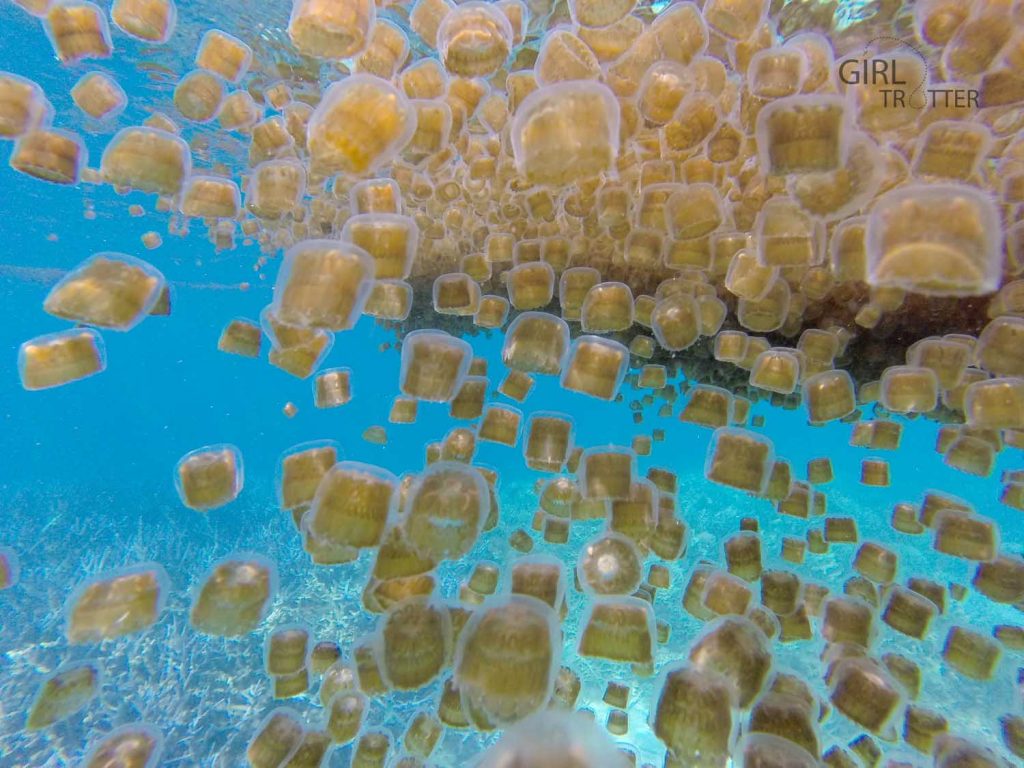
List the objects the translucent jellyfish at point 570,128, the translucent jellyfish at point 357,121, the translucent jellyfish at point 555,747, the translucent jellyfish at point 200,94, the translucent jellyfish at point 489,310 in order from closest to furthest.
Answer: the translucent jellyfish at point 555,747
the translucent jellyfish at point 570,128
the translucent jellyfish at point 357,121
the translucent jellyfish at point 200,94
the translucent jellyfish at point 489,310

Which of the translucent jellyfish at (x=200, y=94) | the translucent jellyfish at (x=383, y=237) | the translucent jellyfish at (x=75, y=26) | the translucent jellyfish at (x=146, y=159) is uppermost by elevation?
the translucent jellyfish at (x=75, y=26)

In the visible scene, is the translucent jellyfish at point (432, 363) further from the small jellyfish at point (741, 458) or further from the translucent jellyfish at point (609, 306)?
the small jellyfish at point (741, 458)

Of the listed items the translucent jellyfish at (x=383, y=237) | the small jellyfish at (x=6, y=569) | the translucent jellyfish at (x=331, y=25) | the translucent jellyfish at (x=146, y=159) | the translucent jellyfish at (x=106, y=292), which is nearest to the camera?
the translucent jellyfish at (x=331, y=25)

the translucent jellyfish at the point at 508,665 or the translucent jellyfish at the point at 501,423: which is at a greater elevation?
the translucent jellyfish at the point at 501,423

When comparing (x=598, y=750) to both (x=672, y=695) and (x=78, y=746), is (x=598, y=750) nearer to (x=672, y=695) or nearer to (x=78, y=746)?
(x=672, y=695)

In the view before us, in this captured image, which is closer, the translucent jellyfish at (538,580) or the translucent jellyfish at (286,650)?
the translucent jellyfish at (538,580)

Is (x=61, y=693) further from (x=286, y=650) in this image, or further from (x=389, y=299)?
(x=389, y=299)

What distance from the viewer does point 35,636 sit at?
924 cm

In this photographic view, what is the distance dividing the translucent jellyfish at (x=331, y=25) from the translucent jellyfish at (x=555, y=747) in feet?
11.8

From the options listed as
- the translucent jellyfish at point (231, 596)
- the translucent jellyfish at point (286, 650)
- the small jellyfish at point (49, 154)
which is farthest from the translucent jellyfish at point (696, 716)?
the small jellyfish at point (49, 154)

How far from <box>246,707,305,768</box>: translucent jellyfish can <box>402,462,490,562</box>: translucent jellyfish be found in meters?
1.79

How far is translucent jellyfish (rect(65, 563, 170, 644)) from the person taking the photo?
308 cm

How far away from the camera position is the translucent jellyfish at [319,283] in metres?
2.74

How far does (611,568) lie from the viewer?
10.8 ft
